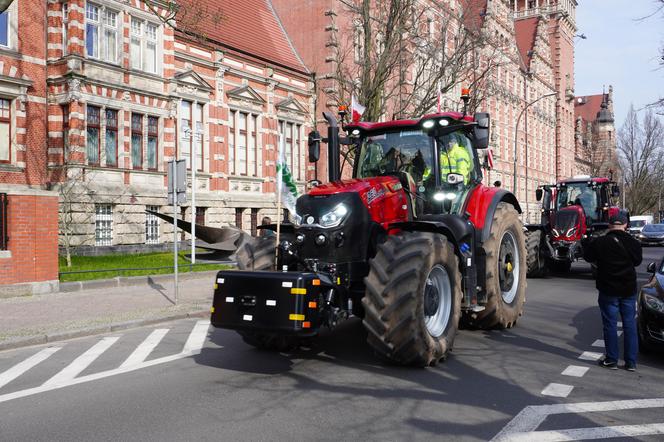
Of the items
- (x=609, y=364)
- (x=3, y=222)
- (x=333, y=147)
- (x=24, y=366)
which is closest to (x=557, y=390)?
(x=609, y=364)

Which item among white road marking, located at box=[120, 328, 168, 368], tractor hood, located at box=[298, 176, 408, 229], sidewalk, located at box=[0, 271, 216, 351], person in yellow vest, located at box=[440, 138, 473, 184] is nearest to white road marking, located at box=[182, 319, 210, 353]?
white road marking, located at box=[120, 328, 168, 368]

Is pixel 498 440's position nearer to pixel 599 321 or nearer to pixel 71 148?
pixel 599 321

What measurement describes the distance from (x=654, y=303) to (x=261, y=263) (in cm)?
483

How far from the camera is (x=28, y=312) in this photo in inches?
434

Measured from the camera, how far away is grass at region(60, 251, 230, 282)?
51.3 ft

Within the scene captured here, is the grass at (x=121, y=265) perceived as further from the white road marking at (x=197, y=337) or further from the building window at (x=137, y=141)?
the white road marking at (x=197, y=337)

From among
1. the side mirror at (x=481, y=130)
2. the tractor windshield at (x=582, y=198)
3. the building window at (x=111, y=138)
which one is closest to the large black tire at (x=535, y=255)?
the tractor windshield at (x=582, y=198)

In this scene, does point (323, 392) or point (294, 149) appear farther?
point (294, 149)

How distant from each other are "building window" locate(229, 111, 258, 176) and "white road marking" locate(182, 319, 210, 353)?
64.0ft

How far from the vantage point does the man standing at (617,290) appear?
22.1 ft

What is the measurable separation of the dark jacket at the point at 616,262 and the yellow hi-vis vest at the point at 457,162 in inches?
82.5

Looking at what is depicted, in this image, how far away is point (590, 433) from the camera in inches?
183

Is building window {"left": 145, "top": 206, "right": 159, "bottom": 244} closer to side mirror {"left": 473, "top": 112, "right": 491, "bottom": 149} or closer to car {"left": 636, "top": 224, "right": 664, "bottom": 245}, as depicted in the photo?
side mirror {"left": 473, "top": 112, "right": 491, "bottom": 149}

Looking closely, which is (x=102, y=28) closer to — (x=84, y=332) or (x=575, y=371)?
(x=84, y=332)
